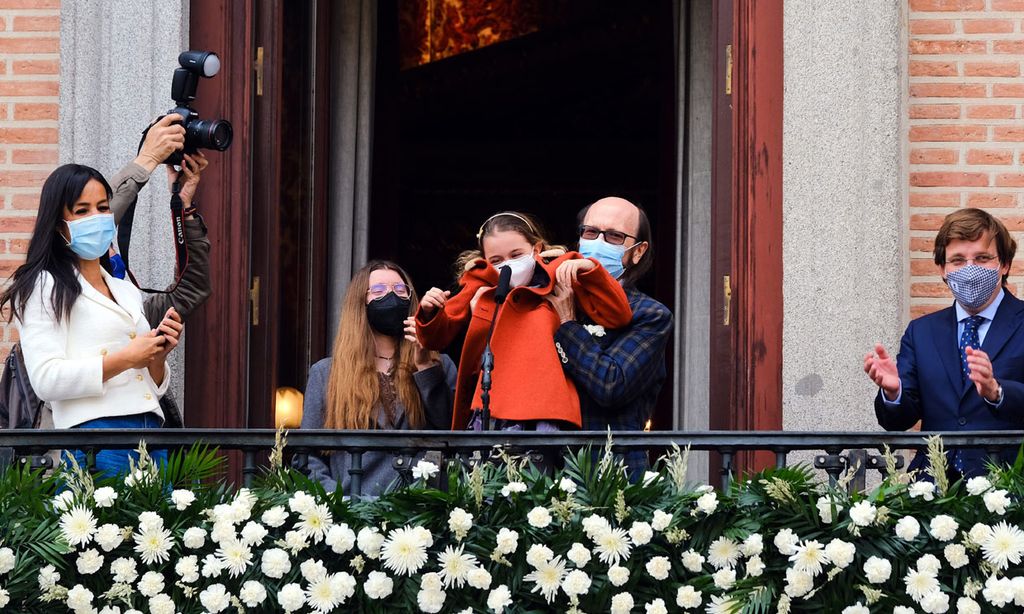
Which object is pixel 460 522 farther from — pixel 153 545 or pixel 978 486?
pixel 978 486

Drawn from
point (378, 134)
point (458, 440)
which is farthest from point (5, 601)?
point (378, 134)

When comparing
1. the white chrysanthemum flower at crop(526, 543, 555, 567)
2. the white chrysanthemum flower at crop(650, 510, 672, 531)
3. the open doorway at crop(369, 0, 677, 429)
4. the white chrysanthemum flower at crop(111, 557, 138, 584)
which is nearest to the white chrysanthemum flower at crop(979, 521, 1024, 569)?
the white chrysanthemum flower at crop(650, 510, 672, 531)

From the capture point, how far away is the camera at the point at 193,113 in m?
6.23

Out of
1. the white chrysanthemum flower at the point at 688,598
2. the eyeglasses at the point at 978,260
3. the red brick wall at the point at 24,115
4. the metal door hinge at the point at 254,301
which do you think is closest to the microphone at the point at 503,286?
the white chrysanthemum flower at the point at 688,598

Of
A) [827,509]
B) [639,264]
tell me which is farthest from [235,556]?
[639,264]

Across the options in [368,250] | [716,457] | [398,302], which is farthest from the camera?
[368,250]

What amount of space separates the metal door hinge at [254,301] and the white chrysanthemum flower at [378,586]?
2.47 m

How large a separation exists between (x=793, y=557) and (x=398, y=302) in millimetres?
1993

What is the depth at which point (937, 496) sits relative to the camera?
16.4 feet

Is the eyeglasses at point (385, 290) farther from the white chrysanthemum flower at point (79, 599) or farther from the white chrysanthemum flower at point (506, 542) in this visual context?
the white chrysanthemum flower at point (79, 599)

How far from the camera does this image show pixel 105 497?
4898mm

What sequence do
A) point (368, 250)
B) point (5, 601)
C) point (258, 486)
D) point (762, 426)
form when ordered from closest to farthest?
1. point (5, 601)
2. point (258, 486)
3. point (762, 426)
4. point (368, 250)

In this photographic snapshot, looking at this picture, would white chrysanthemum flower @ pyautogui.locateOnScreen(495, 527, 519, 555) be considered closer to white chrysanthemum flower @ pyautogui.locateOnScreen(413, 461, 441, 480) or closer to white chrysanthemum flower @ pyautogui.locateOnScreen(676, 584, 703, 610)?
white chrysanthemum flower @ pyautogui.locateOnScreen(413, 461, 441, 480)

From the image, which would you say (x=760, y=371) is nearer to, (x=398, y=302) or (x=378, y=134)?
(x=398, y=302)
